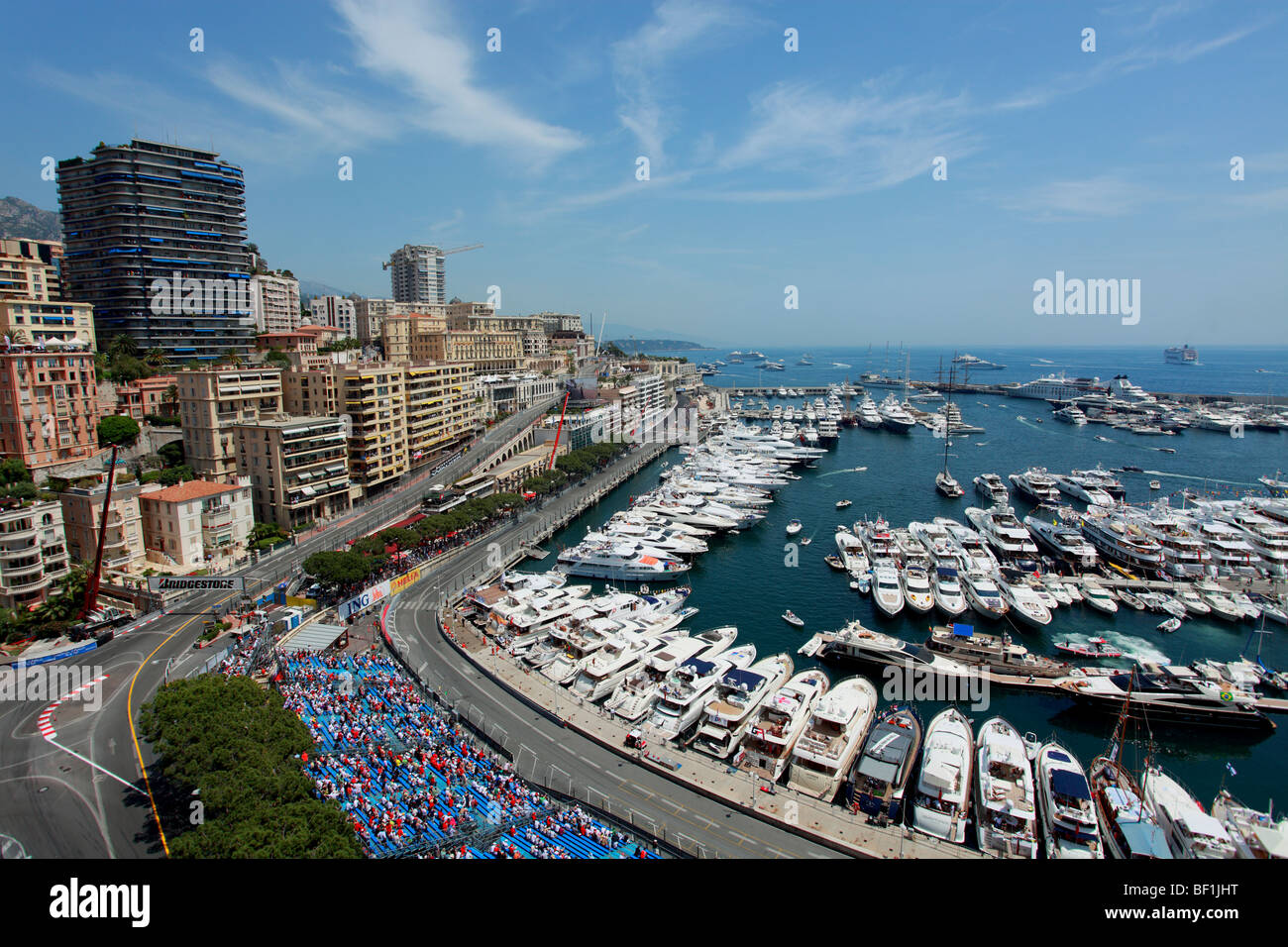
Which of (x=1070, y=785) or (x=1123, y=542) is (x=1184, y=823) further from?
(x=1123, y=542)

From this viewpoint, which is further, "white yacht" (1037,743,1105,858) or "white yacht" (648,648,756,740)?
"white yacht" (648,648,756,740)

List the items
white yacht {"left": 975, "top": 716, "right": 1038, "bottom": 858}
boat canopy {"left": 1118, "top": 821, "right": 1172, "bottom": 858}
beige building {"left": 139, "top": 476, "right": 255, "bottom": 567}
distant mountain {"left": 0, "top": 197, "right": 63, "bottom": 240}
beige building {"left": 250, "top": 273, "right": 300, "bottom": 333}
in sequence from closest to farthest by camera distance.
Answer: boat canopy {"left": 1118, "top": 821, "right": 1172, "bottom": 858} < white yacht {"left": 975, "top": 716, "right": 1038, "bottom": 858} < beige building {"left": 139, "top": 476, "right": 255, "bottom": 567} < beige building {"left": 250, "top": 273, "right": 300, "bottom": 333} < distant mountain {"left": 0, "top": 197, "right": 63, "bottom": 240}

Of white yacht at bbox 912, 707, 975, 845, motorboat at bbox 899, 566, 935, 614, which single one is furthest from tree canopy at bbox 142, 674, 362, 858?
motorboat at bbox 899, 566, 935, 614

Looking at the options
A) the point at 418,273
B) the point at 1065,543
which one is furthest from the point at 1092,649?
the point at 418,273

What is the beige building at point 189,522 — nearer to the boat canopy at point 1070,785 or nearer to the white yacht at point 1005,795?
the white yacht at point 1005,795


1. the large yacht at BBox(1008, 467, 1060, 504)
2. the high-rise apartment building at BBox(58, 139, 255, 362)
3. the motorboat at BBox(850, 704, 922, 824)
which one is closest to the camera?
the motorboat at BBox(850, 704, 922, 824)

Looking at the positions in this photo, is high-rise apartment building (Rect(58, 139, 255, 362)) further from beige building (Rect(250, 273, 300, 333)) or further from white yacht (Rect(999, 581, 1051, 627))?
white yacht (Rect(999, 581, 1051, 627))

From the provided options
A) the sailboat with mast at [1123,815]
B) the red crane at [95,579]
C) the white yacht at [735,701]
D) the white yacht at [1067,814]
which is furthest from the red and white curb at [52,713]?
the sailboat with mast at [1123,815]
